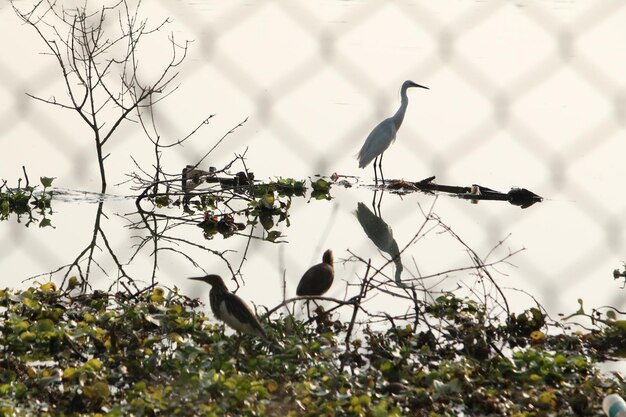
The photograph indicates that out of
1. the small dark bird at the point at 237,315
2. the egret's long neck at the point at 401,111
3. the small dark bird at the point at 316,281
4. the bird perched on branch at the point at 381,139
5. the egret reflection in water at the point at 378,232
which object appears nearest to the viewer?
the small dark bird at the point at 237,315

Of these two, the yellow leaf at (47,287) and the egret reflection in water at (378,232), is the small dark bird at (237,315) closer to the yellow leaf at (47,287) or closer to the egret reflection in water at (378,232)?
the yellow leaf at (47,287)

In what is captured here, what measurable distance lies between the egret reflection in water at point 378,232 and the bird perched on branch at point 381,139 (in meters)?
1.24

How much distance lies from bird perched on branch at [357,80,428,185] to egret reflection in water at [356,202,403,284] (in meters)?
1.24

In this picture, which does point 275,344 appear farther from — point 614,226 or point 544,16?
point 544,16

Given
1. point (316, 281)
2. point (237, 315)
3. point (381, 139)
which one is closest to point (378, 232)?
point (316, 281)

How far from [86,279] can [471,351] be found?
201 centimetres

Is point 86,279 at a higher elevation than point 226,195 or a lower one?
lower

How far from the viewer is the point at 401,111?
1050cm

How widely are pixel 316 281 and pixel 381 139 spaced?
14.5ft

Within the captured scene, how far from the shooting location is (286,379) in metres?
4.33

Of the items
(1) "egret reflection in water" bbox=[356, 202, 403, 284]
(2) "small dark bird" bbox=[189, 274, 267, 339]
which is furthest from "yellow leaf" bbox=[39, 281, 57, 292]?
(1) "egret reflection in water" bbox=[356, 202, 403, 284]

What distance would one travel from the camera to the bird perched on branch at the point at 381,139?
938 cm

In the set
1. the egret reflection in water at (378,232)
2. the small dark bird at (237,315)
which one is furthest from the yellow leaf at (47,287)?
the egret reflection in water at (378,232)

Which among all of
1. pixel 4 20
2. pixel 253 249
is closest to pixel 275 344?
pixel 253 249
